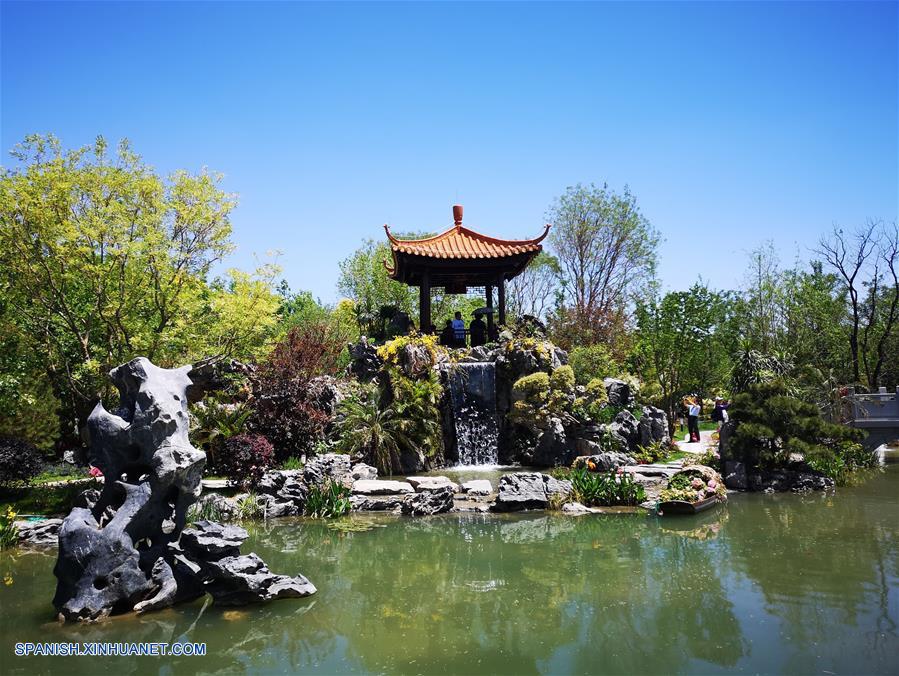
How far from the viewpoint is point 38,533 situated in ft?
27.3

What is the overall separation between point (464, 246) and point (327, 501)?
9.60 m

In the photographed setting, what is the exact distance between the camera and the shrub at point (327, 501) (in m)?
9.73

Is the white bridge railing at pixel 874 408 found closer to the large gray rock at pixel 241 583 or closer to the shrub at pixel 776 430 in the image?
the shrub at pixel 776 430

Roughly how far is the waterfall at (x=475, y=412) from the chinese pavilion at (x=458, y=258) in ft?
9.11

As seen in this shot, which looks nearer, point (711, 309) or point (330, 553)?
point (330, 553)

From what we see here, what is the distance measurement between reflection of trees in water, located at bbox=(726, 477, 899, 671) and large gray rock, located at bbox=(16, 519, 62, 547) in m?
8.26

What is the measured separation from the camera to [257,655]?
15.9ft

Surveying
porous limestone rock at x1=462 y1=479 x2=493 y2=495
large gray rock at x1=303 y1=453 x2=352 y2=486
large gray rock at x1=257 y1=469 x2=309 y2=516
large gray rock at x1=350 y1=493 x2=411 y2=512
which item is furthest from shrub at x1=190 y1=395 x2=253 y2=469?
porous limestone rock at x1=462 y1=479 x2=493 y2=495

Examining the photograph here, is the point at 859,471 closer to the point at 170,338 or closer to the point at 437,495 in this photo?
the point at 437,495

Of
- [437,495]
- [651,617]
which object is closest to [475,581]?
[651,617]

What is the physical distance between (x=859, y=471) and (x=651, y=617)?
11.0 metres

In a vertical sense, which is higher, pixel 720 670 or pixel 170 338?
pixel 170 338

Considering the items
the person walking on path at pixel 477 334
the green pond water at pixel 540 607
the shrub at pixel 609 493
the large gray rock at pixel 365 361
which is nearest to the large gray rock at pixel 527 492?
the shrub at pixel 609 493

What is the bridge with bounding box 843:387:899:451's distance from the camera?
48.2 ft
